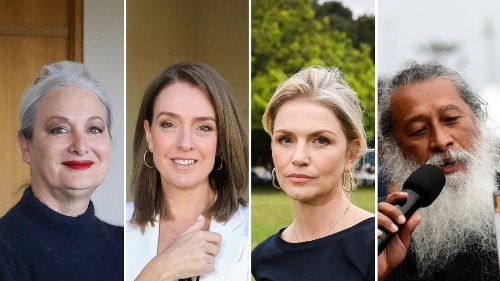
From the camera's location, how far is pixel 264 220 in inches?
→ 245

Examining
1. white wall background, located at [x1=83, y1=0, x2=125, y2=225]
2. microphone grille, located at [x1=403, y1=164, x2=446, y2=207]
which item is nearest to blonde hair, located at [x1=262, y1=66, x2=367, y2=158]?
microphone grille, located at [x1=403, y1=164, x2=446, y2=207]

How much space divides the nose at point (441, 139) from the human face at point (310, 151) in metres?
0.46

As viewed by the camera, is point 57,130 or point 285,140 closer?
point 285,140

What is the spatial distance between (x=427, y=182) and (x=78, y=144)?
2013mm

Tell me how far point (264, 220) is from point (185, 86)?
2.96 feet

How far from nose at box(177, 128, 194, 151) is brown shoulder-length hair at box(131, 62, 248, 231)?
0.17 meters

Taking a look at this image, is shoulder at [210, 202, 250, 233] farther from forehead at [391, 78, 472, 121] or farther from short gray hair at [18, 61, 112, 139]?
forehead at [391, 78, 472, 121]

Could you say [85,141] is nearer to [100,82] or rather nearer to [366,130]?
[100,82]

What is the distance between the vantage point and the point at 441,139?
597 cm

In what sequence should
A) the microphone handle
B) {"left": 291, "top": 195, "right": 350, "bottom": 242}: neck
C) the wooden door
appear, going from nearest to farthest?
the microphone handle
{"left": 291, "top": 195, "right": 350, "bottom": 242}: neck
the wooden door

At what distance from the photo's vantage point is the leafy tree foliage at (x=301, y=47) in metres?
6.05

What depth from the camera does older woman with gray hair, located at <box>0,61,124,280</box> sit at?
6262 millimetres

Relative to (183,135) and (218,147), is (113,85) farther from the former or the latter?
(218,147)

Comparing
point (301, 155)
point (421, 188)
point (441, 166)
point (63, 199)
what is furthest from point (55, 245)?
point (441, 166)
